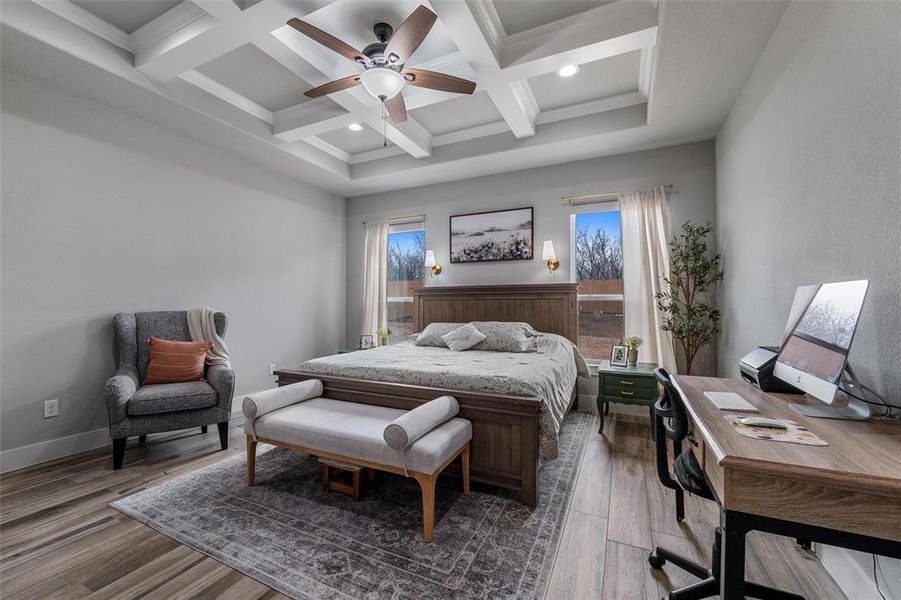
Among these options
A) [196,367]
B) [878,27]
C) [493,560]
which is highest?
[878,27]

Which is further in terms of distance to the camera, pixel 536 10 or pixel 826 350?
pixel 536 10

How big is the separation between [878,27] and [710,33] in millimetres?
1074

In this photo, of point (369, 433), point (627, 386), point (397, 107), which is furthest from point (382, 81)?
point (627, 386)

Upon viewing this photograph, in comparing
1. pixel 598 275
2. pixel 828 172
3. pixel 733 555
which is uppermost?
pixel 828 172

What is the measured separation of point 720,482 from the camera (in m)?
1.05

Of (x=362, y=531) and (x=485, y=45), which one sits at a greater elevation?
(x=485, y=45)

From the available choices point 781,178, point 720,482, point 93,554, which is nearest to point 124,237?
point 93,554

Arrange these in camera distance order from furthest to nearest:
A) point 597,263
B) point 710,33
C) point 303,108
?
1. point 597,263
2. point 303,108
3. point 710,33

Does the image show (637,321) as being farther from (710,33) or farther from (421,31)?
(421,31)

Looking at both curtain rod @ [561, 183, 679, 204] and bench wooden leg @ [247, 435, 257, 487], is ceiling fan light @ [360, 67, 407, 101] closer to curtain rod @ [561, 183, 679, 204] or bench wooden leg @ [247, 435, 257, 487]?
bench wooden leg @ [247, 435, 257, 487]

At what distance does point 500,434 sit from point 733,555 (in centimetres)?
136

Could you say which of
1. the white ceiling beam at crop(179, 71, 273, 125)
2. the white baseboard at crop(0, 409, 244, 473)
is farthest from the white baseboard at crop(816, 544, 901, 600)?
the white ceiling beam at crop(179, 71, 273, 125)

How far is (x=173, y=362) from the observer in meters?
3.06

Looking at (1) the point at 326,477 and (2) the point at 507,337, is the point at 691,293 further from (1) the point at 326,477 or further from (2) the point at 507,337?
(1) the point at 326,477
